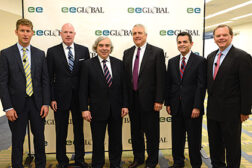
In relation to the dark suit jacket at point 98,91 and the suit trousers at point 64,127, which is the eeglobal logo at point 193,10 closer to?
the dark suit jacket at point 98,91

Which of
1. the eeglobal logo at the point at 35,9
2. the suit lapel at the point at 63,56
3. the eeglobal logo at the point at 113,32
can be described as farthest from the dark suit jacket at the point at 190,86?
the eeglobal logo at the point at 35,9

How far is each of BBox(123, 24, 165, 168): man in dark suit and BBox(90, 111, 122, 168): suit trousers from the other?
29cm

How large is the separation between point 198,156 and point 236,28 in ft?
45.1

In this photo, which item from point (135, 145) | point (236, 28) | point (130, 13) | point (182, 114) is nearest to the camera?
point (182, 114)

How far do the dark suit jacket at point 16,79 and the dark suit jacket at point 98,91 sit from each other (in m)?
0.45

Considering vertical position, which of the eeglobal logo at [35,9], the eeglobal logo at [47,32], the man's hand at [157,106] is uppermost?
the eeglobal logo at [35,9]

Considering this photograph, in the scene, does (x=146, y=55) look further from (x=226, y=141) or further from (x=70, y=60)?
(x=226, y=141)

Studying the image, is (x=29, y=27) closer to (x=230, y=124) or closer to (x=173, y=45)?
(x=173, y=45)

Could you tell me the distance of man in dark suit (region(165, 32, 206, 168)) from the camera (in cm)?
243

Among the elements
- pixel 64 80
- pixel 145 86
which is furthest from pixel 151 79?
pixel 64 80

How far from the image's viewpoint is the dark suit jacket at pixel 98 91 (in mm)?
2389

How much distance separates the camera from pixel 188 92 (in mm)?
2465

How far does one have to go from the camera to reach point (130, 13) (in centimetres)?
313

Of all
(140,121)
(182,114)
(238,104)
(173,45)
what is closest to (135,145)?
(140,121)
